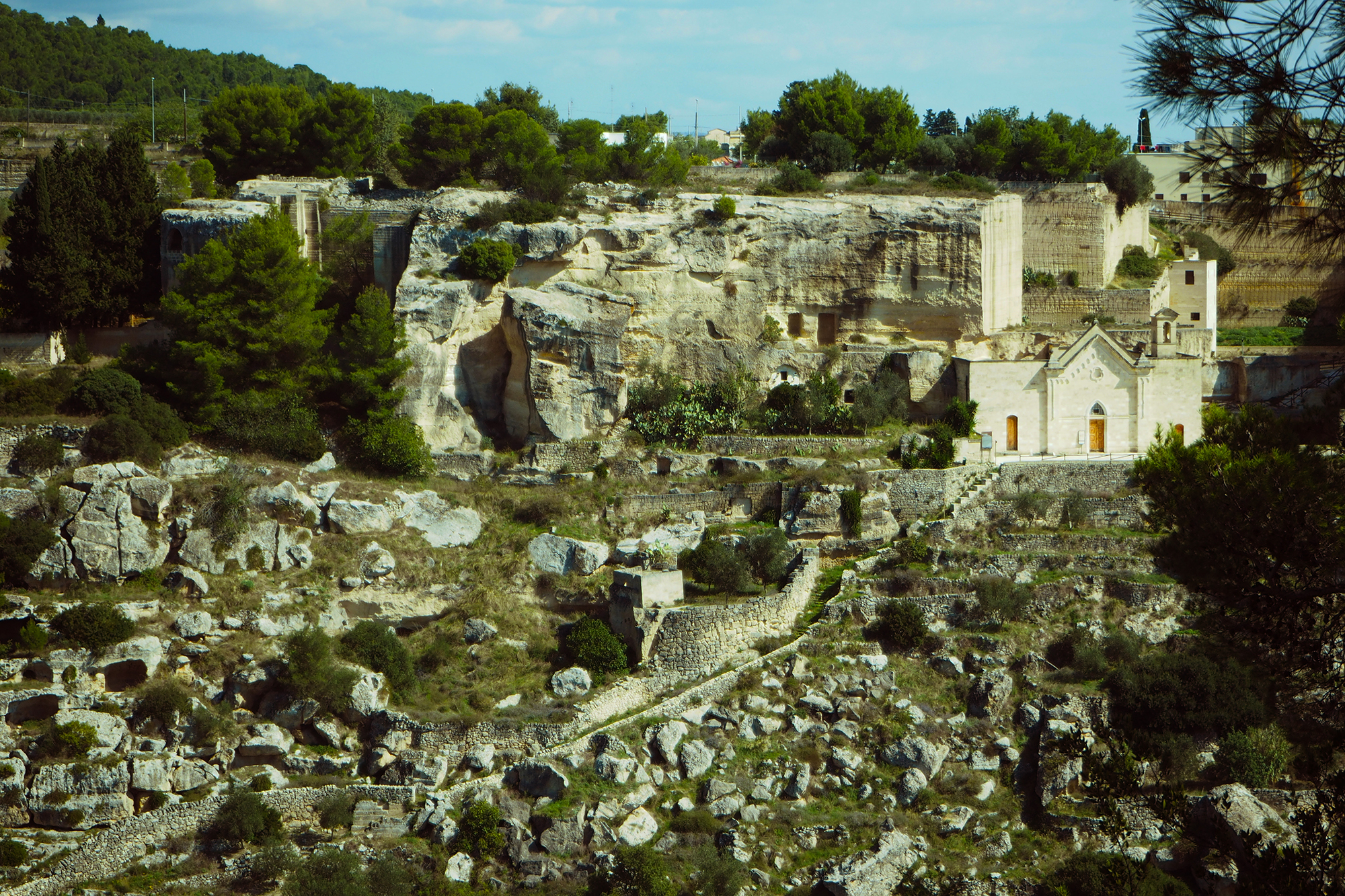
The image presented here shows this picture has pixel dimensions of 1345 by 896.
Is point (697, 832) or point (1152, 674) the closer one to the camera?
point (697, 832)

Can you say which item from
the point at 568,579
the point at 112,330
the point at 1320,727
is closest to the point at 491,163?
the point at 112,330

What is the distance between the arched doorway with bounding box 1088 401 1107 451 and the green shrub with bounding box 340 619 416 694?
667 inches

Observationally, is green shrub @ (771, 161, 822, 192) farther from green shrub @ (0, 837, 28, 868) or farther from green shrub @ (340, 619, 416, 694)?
green shrub @ (0, 837, 28, 868)

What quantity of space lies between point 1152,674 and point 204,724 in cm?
1576

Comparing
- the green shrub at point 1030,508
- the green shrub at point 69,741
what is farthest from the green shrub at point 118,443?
the green shrub at point 1030,508

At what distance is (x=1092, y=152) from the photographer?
45.2m

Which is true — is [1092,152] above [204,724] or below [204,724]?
above

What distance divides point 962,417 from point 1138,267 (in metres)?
13.9

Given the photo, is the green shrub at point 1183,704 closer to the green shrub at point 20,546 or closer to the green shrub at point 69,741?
the green shrub at point 69,741

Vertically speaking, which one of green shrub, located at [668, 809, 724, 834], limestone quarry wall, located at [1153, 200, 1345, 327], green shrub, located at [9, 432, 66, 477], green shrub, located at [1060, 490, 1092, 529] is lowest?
green shrub, located at [668, 809, 724, 834]

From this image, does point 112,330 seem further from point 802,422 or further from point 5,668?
point 802,422

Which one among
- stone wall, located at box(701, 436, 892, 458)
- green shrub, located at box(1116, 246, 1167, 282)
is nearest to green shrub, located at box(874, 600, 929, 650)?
stone wall, located at box(701, 436, 892, 458)

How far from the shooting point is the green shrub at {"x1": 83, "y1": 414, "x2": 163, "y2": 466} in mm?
26781

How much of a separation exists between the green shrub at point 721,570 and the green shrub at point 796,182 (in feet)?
43.8
